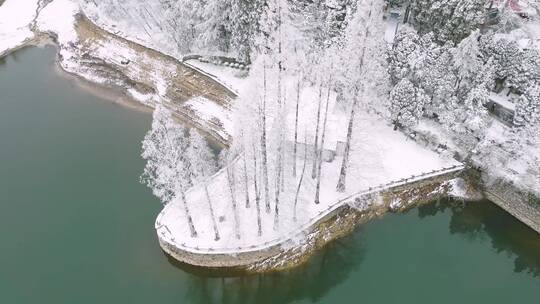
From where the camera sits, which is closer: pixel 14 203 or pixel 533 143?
pixel 533 143

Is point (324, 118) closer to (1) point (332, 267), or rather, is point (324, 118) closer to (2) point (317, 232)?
(2) point (317, 232)

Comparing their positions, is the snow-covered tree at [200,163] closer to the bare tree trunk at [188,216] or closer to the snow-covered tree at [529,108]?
the bare tree trunk at [188,216]

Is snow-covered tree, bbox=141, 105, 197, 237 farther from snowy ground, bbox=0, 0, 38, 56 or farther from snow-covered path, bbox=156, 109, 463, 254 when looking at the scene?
snowy ground, bbox=0, 0, 38, 56

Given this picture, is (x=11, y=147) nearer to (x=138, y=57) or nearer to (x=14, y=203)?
(x=14, y=203)

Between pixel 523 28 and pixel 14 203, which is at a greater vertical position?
pixel 523 28

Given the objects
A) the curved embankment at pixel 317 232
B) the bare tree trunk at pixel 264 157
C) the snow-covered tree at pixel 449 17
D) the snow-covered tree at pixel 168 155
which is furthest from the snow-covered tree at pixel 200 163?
the snow-covered tree at pixel 449 17

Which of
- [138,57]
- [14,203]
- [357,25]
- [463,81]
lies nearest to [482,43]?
[463,81]
